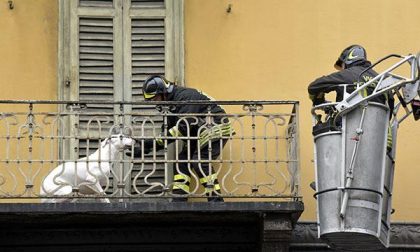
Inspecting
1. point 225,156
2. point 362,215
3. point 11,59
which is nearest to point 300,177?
point 225,156

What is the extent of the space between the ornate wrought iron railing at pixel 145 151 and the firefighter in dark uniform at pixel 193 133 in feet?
0.05

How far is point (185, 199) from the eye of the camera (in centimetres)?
1706

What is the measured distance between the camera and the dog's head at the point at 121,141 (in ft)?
55.5

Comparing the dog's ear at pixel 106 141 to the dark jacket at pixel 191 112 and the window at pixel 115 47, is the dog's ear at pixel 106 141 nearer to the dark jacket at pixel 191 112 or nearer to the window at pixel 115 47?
the dark jacket at pixel 191 112

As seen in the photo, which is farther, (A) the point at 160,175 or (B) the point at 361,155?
(A) the point at 160,175

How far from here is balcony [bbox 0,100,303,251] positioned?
16609 mm

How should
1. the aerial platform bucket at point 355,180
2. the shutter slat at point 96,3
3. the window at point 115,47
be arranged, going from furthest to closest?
the shutter slat at point 96,3, the window at point 115,47, the aerial platform bucket at point 355,180

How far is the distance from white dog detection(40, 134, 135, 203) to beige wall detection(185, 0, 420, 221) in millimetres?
1406

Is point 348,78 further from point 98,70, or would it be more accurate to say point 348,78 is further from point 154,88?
point 98,70

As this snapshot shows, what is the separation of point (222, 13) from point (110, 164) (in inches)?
90.5

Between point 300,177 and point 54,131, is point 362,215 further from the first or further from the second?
point 54,131

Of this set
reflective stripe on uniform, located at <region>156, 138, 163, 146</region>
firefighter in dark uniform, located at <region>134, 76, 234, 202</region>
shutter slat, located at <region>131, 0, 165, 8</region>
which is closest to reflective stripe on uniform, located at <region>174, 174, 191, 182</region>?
firefighter in dark uniform, located at <region>134, 76, 234, 202</region>

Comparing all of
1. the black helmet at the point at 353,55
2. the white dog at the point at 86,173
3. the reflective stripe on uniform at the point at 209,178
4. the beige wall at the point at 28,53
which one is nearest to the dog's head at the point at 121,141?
the white dog at the point at 86,173

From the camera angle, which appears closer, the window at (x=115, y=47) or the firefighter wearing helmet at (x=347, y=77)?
the firefighter wearing helmet at (x=347, y=77)
